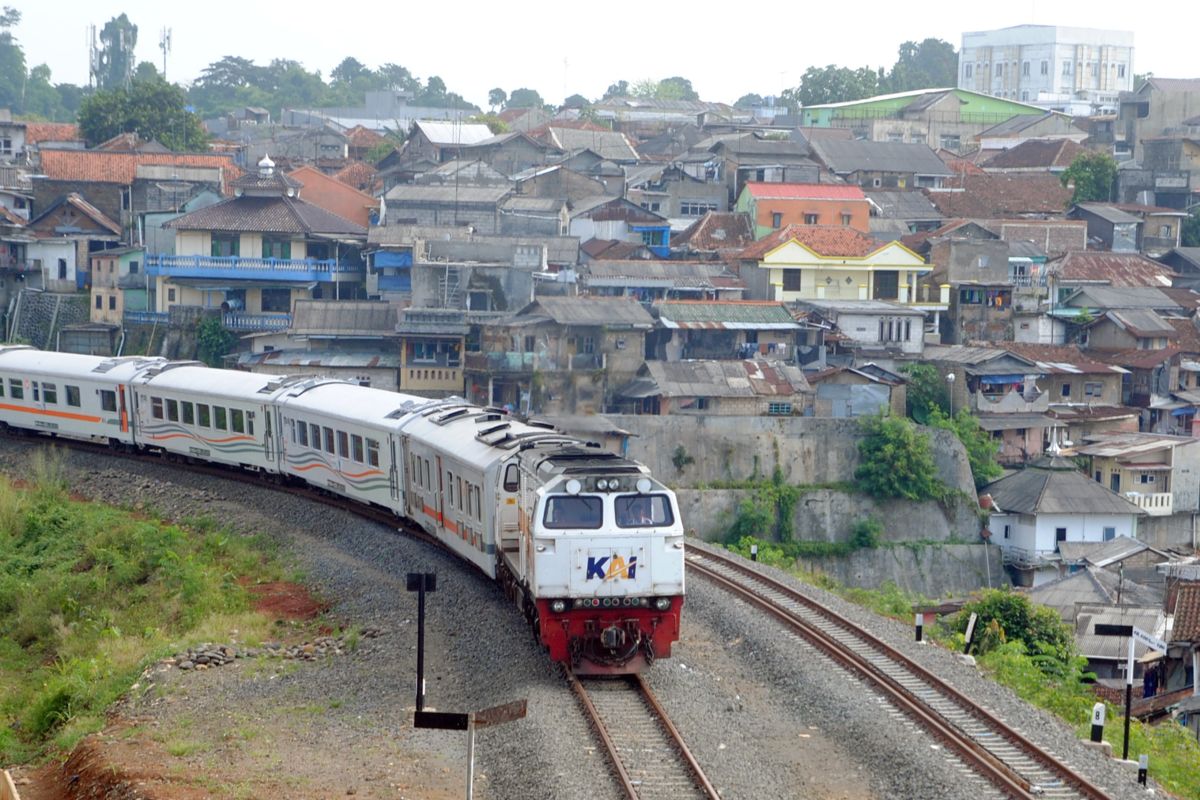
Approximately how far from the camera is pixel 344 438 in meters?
Result: 21.2

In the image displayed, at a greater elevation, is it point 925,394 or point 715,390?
point 715,390

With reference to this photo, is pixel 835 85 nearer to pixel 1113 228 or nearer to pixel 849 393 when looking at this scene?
pixel 1113 228

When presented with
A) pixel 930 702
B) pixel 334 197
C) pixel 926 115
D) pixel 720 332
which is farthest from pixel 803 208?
pixel 930 702

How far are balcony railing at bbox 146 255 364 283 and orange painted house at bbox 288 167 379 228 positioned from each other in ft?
22.9

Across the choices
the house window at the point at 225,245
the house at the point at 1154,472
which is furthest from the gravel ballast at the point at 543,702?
the house window at the point at 225,245

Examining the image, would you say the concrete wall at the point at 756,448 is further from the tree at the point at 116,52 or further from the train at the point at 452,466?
the tree at the point at 116,52

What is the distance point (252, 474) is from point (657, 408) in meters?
13.3

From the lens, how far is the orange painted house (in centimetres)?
4866

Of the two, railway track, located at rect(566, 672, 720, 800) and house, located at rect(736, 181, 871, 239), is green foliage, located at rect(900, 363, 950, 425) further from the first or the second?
railway track, located at rect(566, 672, 720, 800)

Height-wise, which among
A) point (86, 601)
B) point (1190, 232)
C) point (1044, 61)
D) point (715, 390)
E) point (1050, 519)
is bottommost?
point (1050, 519)

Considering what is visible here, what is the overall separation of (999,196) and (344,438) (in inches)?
1549

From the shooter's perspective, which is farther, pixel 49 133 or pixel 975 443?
pixel 49 133

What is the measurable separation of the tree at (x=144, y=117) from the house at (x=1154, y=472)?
36.3 meters

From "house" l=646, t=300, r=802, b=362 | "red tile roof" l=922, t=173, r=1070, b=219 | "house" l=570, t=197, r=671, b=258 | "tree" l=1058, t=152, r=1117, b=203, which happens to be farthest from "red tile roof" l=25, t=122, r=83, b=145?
"tree" l=1058, t=152, r=1117, b=203
